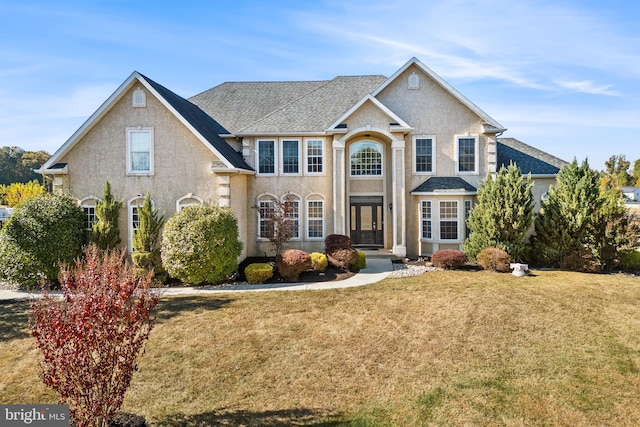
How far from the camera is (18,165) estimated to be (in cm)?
6744

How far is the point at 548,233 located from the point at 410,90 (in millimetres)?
9738

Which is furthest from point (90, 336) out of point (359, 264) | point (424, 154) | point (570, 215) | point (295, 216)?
point (570, 215)

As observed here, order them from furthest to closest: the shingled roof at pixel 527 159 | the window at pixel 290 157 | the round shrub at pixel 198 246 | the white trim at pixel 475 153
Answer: the shingled roof at pixel 527 159, the window at pixel 290 157, the white trim at pixel 475 153, the round shrub at pixel 198 246

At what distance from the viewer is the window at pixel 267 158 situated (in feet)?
66.0

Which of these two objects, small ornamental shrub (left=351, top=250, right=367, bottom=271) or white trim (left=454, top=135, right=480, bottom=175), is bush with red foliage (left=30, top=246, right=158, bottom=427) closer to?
small ornamental shrub (left=351, top=250, right=367, bottom=271)

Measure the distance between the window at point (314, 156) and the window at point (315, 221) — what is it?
5.62ft

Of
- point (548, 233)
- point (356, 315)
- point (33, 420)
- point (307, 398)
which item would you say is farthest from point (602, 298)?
point (33, 420)

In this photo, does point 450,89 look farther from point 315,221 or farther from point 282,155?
point 315,221

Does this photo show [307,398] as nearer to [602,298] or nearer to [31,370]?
[31,370]

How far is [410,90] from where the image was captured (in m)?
20.0

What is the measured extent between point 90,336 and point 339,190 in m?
15.3

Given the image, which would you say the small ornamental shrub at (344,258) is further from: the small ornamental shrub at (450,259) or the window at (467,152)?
the window at (467,152)

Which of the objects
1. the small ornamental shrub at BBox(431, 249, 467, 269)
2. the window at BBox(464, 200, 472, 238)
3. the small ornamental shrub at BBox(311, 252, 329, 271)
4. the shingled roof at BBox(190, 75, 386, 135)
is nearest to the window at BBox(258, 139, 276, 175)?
the shingled roof at BBox(190, 75, 386, 135)

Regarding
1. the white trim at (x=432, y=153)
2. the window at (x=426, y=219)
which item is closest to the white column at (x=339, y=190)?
the white trim at (x=432, y=153)
